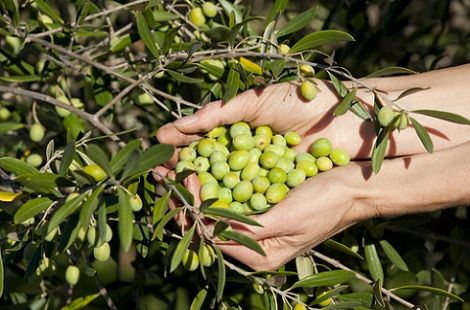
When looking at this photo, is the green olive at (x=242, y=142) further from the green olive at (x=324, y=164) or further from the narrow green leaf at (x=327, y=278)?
the narrow green leaf at (x=327, y=278)

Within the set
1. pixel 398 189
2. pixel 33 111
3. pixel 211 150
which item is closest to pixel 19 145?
pixel 33 111

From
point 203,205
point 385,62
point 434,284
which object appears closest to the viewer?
point 203,205

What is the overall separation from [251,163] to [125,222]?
0.54m

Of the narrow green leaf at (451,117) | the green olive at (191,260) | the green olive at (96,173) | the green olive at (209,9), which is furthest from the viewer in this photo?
the green olive at (209,9)

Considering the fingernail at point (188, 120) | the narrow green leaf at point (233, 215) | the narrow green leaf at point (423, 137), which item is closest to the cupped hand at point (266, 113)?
the fingernail at point (188, 120)

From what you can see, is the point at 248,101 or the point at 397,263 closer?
the point at 248,101

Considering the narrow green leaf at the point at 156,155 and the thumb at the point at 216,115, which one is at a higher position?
the narrow green leaf at the point at 156,155

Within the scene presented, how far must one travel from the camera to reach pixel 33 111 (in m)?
2.11

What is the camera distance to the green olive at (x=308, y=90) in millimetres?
1750

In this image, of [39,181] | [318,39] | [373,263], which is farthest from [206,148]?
[373,263]

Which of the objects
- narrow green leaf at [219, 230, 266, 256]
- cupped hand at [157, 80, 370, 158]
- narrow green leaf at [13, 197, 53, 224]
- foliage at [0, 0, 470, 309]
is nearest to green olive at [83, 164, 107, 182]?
foliage at [0, 0, 470, 309]

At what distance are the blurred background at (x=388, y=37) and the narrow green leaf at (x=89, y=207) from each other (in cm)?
129

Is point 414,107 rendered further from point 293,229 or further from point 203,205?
point 203,205

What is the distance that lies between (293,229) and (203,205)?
331 mm
